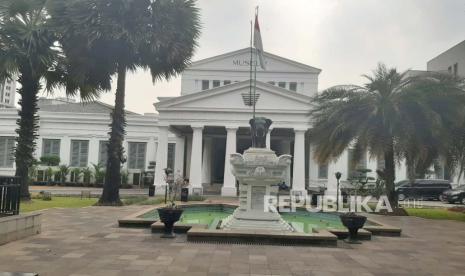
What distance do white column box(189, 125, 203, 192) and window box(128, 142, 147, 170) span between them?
1122 cm

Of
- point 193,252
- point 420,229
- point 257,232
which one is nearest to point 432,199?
point 420,229

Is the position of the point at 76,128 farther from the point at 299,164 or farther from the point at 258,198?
the point at 258,198

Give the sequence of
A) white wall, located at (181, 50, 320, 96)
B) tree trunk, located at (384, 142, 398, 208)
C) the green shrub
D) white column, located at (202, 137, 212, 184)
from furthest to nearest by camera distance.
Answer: white wall, located at (181, 50, 320, 96) → the green shrub → white column, located at (202, 137, 212, 184) → tree trunk, located at (384, 142, 398, 208)

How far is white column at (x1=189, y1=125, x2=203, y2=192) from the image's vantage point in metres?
30.3

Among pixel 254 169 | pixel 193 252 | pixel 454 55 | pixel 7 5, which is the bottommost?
pixel 193 252

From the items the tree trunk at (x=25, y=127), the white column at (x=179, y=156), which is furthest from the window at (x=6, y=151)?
the tree trunk at (x=25, y=127)

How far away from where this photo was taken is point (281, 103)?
103 feet

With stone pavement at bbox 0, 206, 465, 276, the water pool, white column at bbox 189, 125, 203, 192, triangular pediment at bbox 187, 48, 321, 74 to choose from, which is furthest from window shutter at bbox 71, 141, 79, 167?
stone pavement at bbox 0, 206, 465, 276

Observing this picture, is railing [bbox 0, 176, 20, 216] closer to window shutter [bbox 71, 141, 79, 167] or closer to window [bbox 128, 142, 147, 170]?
window [bbox 128, 142, 147, 170]

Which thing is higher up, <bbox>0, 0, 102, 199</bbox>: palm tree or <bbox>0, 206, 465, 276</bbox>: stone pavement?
<bbox>0, 0, 102, 199</bbox>: palm tree

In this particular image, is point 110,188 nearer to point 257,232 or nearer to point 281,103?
point 257,232

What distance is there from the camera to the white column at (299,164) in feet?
100

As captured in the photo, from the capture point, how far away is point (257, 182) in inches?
472

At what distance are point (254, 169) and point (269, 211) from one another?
127 cm
